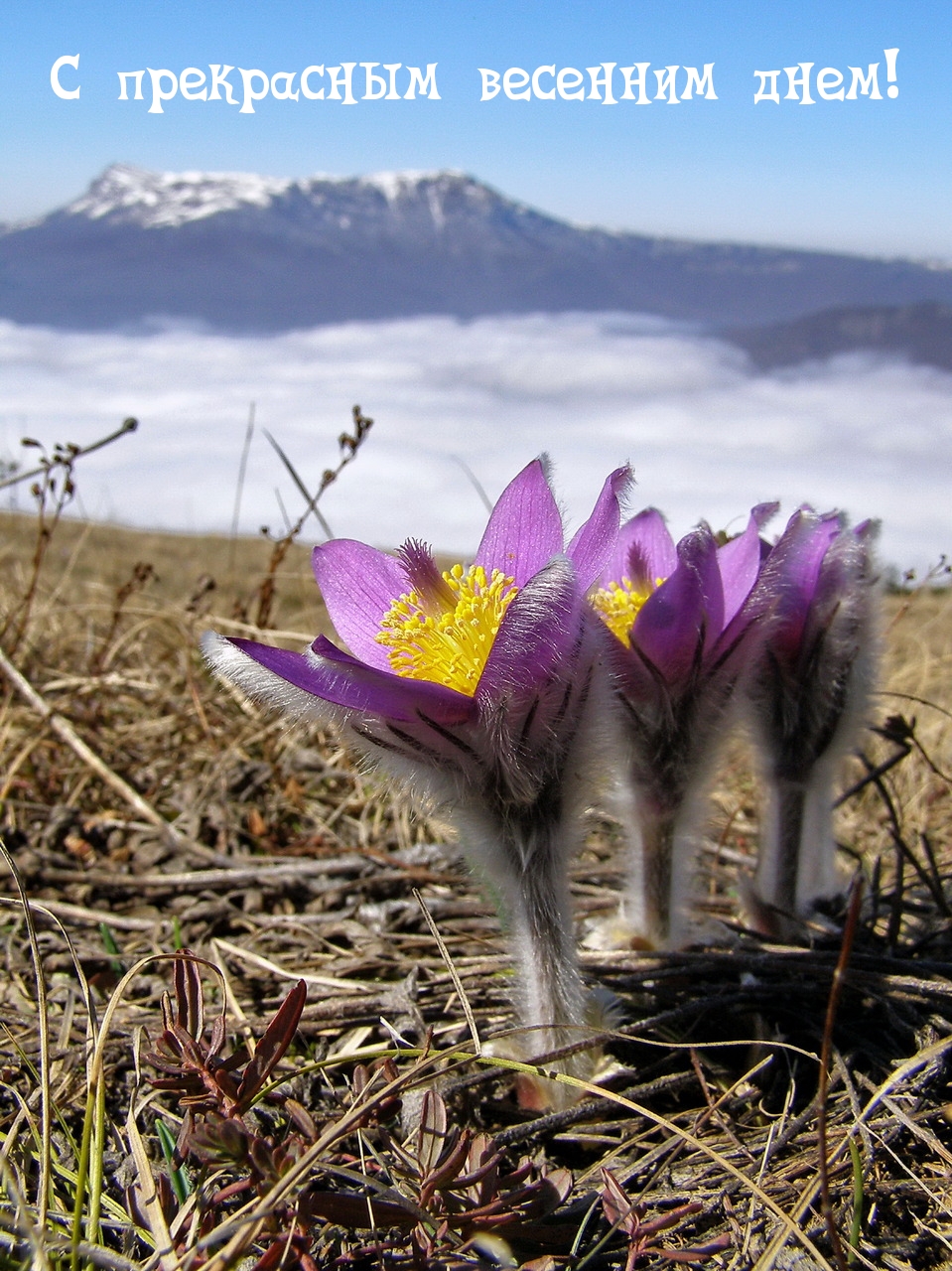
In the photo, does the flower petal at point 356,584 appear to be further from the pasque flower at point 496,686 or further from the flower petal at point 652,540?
the flower petal at point 652,540

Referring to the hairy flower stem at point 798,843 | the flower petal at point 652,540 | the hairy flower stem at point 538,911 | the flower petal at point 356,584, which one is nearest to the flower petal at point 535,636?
the hairy flower stem at point 538,911

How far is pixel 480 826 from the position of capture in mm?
1524

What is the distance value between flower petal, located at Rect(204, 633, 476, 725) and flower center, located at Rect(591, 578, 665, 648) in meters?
0.40

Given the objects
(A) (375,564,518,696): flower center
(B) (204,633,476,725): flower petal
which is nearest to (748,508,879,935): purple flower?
(A) (375,564,518,696): flower center

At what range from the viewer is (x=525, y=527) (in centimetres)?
162

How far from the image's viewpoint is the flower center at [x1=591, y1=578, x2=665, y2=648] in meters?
1.66

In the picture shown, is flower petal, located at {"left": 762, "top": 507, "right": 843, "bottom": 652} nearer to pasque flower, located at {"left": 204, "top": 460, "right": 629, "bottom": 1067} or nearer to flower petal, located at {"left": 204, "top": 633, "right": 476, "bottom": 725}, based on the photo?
pasque flower, located at {"left": 204, "top": 460, "right": 629, "bottom": 1067}

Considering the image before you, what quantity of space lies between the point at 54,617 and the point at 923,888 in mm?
3111

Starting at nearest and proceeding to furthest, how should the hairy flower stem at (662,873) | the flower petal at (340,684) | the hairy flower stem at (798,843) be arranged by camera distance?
the flower petal at (340,684)
the hairy flower stem at (662,873)
the hairy flower stem at (798,843)

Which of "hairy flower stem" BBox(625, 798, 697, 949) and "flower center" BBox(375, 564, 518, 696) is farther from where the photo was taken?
"hairy flower stem" BBox(625, 798, 697, 949)

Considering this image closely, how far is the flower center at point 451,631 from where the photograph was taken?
1425 mm

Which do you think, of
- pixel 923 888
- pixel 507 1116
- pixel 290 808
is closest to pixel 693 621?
pixel 507 1116

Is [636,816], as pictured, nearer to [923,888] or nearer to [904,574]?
[923,888]

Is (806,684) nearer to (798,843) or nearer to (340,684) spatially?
(798,843)
